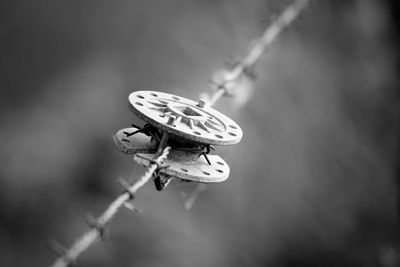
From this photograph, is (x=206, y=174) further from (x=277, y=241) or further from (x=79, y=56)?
(x=277, y=241)

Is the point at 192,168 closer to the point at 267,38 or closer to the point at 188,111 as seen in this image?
the point at 188,111

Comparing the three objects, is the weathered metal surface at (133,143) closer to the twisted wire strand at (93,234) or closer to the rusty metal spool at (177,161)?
the rusty metal spool at (177,161)

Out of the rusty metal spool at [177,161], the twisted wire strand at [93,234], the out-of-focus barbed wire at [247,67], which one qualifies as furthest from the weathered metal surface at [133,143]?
the out-of-focus barbed wire at [247,67]

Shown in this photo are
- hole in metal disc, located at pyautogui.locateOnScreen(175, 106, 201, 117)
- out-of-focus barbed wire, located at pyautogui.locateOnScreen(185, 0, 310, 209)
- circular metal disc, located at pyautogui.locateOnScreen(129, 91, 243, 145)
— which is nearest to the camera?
circular metal disc, located at pyautogui.locateOnScreen(129, 91, 243, 145)

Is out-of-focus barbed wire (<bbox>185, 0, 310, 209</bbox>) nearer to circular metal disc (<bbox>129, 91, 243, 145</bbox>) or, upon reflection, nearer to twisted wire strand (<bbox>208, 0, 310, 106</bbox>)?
twisted wire strand (<bbox>208, 0, 310, 106</bbox>)

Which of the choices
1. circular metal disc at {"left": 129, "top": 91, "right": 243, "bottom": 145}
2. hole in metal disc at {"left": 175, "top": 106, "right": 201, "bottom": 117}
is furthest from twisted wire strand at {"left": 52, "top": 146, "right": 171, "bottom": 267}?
hole in metal disc at {"left": 175, "top": 106, "right": 201, "bottom": 117}

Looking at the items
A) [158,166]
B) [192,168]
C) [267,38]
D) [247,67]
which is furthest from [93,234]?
[267,38]
